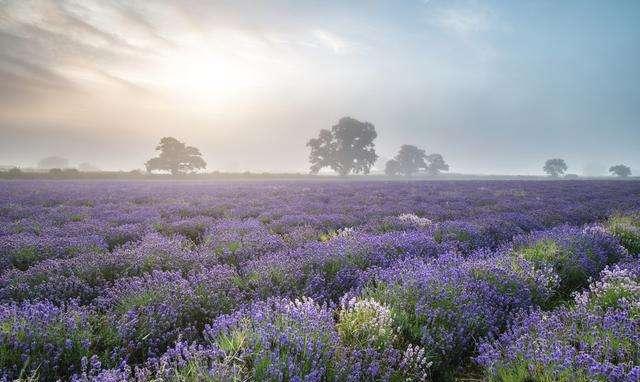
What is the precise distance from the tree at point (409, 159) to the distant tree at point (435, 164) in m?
3.93

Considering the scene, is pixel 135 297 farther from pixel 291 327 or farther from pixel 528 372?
pixel 528 372

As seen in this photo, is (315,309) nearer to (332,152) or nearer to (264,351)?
(264,351)

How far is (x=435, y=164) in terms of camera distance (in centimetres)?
10181

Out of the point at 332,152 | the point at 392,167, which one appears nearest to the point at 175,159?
the point at 332,152

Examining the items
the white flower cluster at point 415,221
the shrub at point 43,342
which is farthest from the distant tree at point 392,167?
the shrub at point 43,342

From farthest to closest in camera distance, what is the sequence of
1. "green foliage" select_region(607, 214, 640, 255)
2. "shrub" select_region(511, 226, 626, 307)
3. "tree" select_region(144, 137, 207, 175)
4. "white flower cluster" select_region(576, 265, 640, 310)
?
1. "tree" select_region(144, 137, 207, 175)
2. "green foliage" select_region(607, 214, 640, 255)
3. "shrub" select_region(511, 226, 626, 307)
4. "white flower cluster" select_region(576, 265, 640, 310)

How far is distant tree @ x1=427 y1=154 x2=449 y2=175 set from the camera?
101062mm

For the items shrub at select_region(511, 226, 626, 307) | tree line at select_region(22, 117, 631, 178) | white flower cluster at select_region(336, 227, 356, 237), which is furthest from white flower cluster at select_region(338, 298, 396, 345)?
tree line at select_region(22, 117, 631, 178)

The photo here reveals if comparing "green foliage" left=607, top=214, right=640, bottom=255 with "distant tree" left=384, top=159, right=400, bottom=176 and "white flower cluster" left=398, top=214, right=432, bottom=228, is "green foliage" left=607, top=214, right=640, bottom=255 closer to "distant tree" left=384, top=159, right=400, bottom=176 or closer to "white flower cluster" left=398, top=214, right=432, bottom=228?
"white flower cluster" left=398, top=214, right=432, bottom=228

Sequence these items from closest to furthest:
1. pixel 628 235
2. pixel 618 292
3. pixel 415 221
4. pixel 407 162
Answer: pixel 618 292 < pixel 628 235 < pixel 415 221 < pixel 407 162

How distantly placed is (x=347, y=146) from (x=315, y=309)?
63.0 m

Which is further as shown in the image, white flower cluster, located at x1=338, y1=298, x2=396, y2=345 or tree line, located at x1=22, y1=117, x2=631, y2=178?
tree line, located at x1=22, y1=117, x2=631, y2=178

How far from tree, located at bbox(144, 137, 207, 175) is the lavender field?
5818 centimetres

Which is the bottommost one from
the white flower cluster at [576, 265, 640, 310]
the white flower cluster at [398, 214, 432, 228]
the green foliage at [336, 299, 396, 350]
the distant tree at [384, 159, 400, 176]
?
the green foliage at [336, 299, 396, 350]
